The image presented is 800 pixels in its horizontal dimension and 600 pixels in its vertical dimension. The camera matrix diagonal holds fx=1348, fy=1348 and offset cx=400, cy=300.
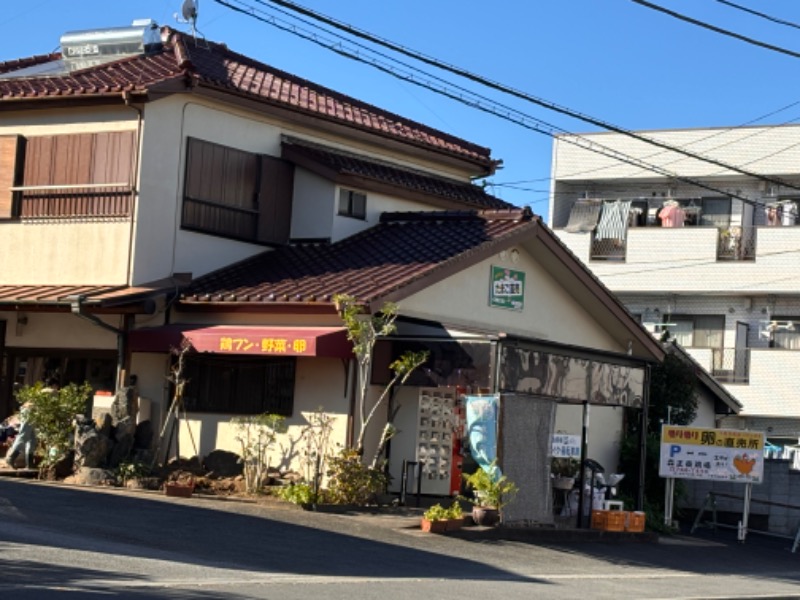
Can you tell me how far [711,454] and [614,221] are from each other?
15.4m

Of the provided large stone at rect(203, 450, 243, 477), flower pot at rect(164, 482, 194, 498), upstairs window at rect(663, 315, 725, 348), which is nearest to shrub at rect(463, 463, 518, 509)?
flower pot at rect(164, 482, 194, 498)

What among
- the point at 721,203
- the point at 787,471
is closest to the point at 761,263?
the point at 721,203

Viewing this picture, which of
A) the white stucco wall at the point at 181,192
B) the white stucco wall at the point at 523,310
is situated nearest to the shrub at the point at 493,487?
the white stucco wall at the point at 523,310

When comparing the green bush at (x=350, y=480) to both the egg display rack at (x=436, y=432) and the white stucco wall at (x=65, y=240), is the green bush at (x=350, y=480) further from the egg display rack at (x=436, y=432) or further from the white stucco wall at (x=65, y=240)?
the white stucco wall at (x=65, y=240)

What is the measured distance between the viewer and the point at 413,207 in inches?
1037

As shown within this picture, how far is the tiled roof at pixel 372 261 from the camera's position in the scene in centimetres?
2119

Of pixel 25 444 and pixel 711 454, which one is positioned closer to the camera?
pixel 25 444

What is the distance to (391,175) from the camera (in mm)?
25656

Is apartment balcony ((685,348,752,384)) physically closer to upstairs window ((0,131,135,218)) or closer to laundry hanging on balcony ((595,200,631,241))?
laundry hanging on balcony ((595,200,631,241))

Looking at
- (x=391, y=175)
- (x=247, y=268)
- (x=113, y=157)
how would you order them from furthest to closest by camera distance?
(x=391, y=175) < (x=247, y=268) < (x=113, y=157)

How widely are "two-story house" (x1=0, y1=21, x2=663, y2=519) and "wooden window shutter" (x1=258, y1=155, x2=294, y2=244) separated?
0.04 meters

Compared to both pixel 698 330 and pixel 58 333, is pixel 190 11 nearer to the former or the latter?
pixel 58 333

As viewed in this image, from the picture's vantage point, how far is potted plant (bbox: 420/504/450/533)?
18.1 meters

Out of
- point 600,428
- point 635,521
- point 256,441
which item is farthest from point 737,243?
point 256,441
